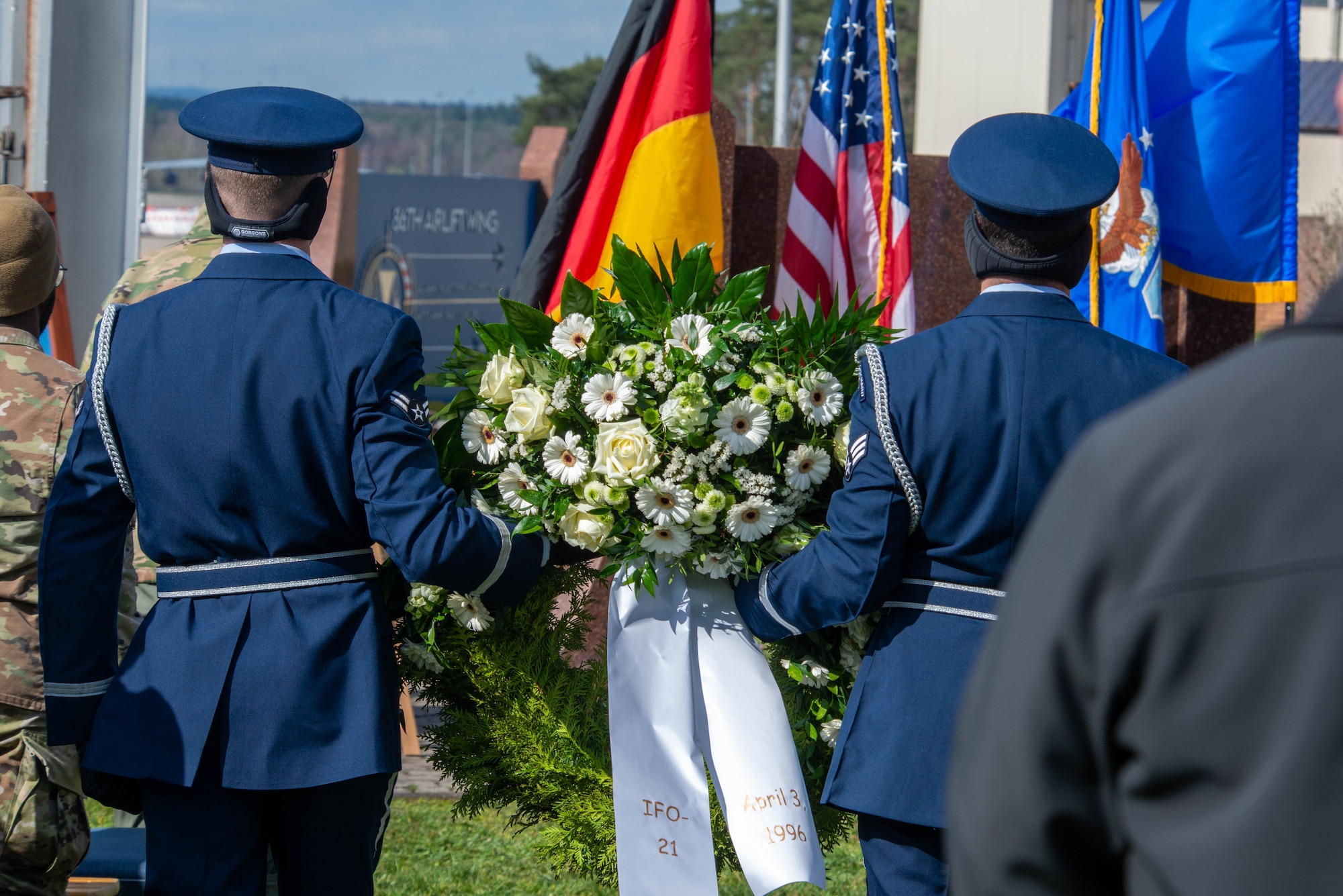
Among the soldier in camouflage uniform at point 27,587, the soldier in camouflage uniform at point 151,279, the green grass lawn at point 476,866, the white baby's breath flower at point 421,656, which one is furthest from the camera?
the green grass lawn at point 476,866

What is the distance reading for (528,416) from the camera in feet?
8.32

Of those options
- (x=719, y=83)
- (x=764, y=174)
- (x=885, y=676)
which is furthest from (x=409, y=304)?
(x=719, y=83)

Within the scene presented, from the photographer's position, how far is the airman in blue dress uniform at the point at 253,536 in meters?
2.23

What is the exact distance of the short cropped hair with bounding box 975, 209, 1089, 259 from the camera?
90.0 inches

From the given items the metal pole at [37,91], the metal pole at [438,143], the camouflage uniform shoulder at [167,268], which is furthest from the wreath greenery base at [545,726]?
the metal pole at [438,143]

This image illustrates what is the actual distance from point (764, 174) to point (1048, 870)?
477 cm

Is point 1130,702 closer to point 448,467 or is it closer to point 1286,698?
point 1286,698

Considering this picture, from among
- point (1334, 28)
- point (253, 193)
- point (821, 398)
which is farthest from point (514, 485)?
point (1334, 28)

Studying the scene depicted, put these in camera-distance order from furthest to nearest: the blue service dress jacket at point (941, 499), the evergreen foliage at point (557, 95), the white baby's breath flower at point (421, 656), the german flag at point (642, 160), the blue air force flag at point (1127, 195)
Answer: the evergreen foliage at point (557, 95), the blue air force flag at point (1127, 195), the german flag at point (642, 160), the white baby's breath flower at point (421, 656), the blue service dress jacket at point (941, 499)

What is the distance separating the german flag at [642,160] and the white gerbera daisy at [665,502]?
7.44ft

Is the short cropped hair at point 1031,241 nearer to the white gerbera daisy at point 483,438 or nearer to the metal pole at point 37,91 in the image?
the white gerbera daisy at point 483,438

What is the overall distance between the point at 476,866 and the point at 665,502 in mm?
2329

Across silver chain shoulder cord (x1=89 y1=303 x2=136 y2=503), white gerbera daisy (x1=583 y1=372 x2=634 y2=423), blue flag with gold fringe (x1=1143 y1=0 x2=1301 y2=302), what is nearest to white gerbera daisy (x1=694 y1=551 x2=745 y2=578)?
white gerbera daisy (x1=583 y1=372 x2=634 y2=423)

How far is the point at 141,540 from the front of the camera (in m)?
2.33
